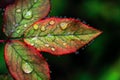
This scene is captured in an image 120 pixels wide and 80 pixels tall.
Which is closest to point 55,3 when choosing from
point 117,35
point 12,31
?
point 117,35

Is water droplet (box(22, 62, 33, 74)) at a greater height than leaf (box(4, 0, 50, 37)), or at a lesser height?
lesser

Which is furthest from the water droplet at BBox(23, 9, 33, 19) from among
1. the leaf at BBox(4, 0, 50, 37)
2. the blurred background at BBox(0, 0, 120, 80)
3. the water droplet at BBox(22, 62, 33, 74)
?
the blurred background at BBox(0, 0, 120, 80)

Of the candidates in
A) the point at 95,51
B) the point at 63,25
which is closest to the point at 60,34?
the point at 63,25

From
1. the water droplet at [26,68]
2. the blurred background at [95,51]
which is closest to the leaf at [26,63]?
the water droplet at [26,68]

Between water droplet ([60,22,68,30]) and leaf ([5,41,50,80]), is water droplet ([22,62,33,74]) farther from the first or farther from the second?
water droplet ([60,22,68,30])

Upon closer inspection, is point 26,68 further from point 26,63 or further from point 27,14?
point 27,14

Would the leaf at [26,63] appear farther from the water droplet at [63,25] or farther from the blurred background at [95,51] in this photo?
the blurred background at [95,51]
